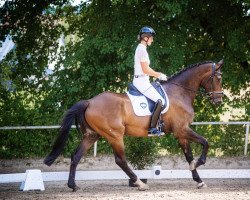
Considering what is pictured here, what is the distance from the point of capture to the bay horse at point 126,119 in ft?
29.0

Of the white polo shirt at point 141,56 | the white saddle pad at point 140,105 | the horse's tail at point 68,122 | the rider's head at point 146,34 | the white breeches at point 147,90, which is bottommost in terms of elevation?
the horse's tail at point 68,122

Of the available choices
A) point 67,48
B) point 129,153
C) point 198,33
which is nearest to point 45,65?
point 67,48

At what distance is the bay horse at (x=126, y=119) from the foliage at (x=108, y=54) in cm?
320

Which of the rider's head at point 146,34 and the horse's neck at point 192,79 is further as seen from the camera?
the horse's neck at point 192,79

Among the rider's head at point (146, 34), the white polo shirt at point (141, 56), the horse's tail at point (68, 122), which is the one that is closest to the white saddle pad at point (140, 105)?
the white polo shirt at point (141, 56)

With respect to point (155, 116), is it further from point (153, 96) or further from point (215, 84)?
point (215, 84)

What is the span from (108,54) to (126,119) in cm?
476

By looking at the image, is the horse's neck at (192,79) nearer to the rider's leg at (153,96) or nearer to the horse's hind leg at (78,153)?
the rider's leg at (153,96)

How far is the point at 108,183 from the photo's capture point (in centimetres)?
1055

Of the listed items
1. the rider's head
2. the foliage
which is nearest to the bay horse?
the rider's head

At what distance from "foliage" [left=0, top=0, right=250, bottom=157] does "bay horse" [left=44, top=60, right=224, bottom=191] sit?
3203 mm

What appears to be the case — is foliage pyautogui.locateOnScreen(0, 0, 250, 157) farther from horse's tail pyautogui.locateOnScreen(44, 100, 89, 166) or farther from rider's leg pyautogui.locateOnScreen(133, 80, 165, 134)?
horse's tail pyautogui.locateOnScreen(44, 100, 89, 166)

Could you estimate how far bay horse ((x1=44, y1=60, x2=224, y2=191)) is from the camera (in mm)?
8852

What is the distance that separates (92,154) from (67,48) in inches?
138
